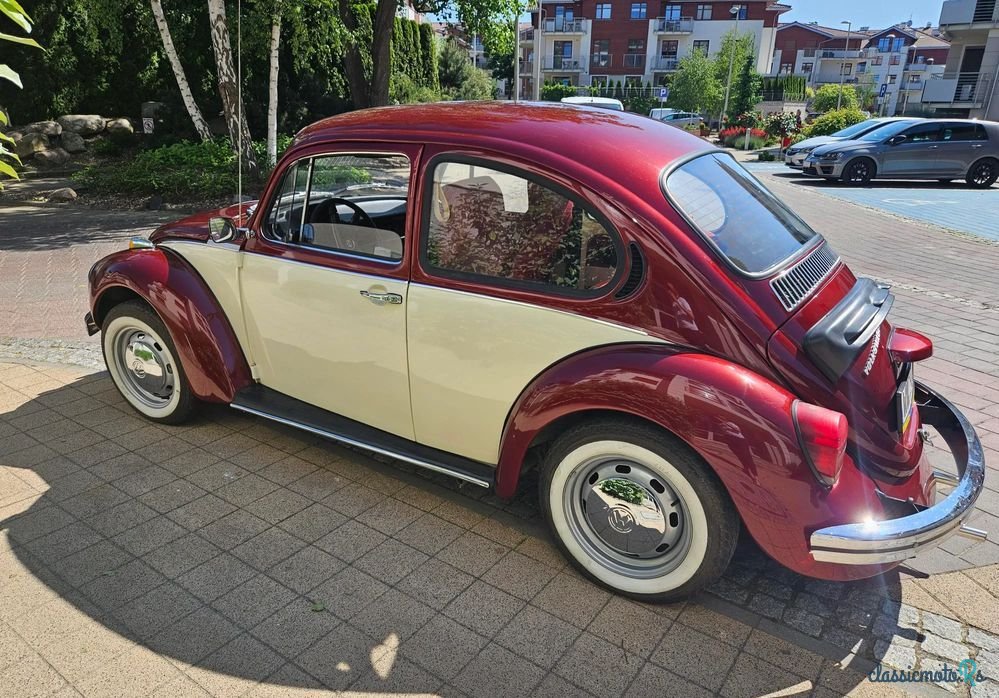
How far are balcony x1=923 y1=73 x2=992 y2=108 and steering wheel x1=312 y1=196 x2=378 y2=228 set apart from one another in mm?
Answer: 45620

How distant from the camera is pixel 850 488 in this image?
2451 mm

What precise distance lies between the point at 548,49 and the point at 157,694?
7177cm

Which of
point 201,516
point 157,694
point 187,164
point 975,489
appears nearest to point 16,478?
point 201,516

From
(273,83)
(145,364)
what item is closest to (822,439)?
(145,364)

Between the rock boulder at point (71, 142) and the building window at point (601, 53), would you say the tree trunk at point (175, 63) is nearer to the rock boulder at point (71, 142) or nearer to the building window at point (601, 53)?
the rock boulder at point (71, 142)

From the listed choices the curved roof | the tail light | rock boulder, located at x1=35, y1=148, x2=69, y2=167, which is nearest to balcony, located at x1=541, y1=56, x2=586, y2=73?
rock boulder, located at x1=35, y1=148, x2=69, y2=167

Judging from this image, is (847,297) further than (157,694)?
Yes

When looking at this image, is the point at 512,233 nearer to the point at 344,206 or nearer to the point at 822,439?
the point at 344,206

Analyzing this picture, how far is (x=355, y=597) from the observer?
2863mm

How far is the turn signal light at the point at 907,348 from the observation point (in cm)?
310

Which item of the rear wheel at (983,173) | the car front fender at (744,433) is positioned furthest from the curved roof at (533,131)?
the rear wheel at (983,173)

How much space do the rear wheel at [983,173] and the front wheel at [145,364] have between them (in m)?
19.2

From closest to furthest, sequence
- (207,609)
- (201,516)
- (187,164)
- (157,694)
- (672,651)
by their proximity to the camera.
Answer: (157,694) → (672,651) → (207,609) → (201,516) → (187,164)

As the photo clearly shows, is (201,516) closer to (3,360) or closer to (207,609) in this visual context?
(207,609)
